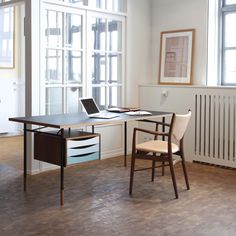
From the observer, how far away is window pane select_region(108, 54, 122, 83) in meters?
5.87

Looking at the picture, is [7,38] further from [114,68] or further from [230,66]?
[230,66]

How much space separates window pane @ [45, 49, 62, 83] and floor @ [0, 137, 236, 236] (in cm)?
112

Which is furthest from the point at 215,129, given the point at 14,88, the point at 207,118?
the point at 14,88

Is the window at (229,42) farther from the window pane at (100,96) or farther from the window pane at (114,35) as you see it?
the window pane at (100,96)

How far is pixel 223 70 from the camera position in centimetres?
570

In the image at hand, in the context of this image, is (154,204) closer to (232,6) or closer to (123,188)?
(123,188)

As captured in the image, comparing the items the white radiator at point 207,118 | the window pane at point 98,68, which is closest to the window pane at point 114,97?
the window pane at point 98,68

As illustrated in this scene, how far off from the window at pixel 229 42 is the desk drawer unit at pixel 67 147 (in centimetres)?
239

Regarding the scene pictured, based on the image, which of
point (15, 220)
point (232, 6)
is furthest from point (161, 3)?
point (15, 220)

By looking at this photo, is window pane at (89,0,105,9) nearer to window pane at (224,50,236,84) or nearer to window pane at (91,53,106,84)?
window pane at (91,53,106,84)

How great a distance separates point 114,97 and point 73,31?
45.1 inches

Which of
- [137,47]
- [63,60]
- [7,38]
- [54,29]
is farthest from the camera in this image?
[7,38]

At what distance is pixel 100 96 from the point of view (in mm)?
5777

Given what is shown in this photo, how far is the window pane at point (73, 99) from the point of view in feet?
17.5
